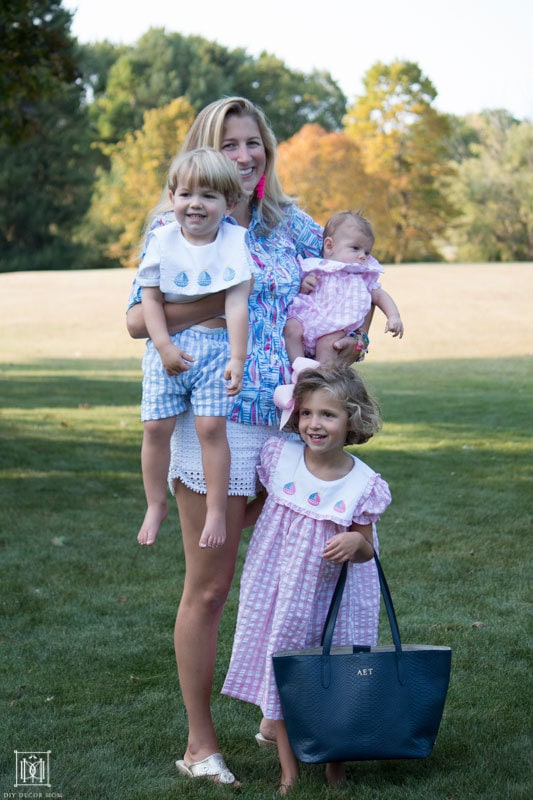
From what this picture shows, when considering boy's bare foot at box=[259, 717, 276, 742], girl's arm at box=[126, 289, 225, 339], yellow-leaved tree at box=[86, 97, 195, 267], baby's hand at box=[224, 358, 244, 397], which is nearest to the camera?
baby's hand at box=[224, 358, 244, 397]

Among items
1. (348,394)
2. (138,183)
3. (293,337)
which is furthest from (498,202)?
(348,394)

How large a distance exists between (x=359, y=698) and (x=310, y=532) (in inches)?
20.4

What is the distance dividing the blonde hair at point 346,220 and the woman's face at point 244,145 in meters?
0.37

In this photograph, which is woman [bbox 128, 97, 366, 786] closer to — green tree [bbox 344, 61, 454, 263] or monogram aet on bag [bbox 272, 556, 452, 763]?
monogram aet on bag [bbox 272, 556, 452, 763]

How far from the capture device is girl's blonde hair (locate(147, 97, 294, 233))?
3.18m

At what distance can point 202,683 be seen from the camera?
3.25 meters

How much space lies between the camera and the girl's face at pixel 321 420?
3.09 meters

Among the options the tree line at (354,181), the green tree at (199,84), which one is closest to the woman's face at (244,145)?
the tree line at (354,181)

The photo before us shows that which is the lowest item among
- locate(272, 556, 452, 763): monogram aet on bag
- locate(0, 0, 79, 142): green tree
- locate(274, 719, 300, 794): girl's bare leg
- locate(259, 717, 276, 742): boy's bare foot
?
locate(259, 717, 276, 742): boy's bare foot

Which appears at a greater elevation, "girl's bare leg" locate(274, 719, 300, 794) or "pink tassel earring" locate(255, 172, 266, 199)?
"pink tassel earring" locate(255, 172, 266, 199)

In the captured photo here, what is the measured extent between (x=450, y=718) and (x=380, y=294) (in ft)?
5.32

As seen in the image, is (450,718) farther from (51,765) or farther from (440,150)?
(440,150)

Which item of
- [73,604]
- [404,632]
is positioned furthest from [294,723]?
[73,604]

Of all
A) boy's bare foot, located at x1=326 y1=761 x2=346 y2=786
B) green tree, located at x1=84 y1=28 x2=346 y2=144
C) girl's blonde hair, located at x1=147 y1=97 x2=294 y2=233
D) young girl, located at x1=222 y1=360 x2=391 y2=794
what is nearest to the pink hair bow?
young girl, located at x1=222 y1=360 x2=391 y2=794
